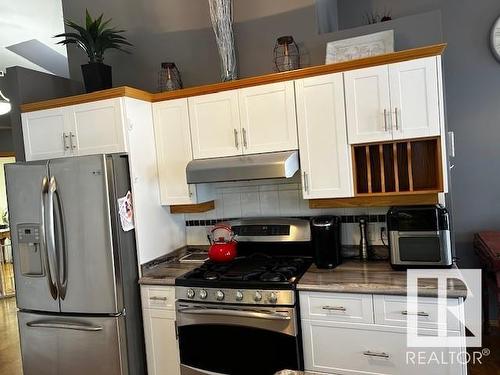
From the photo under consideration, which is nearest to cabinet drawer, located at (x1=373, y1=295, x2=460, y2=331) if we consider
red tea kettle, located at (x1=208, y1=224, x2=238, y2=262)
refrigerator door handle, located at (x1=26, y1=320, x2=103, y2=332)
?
red tea kettle, located at (x1=208, y1=224, x2=238, y2=262)

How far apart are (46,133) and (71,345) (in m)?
1.53

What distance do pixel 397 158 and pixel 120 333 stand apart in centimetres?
215

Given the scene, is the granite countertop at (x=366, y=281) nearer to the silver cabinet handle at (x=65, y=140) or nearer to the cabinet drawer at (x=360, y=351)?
the cabinet drawer at (x=360, y=351)

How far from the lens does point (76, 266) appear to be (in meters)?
2.47

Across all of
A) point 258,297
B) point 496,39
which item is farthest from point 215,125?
point 496,39

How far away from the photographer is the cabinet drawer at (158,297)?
8.14 feet

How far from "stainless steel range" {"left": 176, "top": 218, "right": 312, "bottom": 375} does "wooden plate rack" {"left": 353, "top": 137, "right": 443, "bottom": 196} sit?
71 centimetres

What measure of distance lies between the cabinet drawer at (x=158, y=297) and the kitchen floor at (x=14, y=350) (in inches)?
→ 60.9

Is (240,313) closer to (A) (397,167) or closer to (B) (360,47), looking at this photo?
(A) (397,167)

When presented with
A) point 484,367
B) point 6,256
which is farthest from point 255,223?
point 6,256

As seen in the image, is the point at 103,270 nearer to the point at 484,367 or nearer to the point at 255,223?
the point at 255,223

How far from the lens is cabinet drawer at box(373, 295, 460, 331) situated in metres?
1.89

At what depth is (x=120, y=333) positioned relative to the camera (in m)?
2.43

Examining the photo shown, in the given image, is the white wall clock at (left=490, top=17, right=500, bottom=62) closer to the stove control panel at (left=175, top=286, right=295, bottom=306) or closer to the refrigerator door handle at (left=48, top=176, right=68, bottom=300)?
the stove control panel at (left=175, top=286, right=295, bottom=306)
